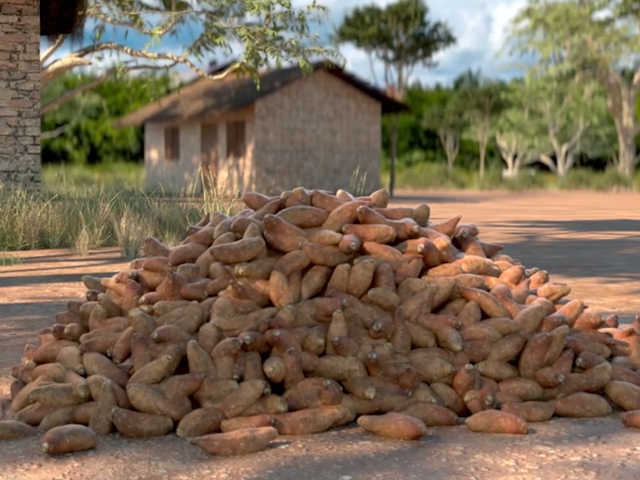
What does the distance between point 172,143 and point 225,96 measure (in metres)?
2.68

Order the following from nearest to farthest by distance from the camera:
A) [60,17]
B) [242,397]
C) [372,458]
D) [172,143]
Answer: [372,458] < [242,397] < [60,17] < [172,143]

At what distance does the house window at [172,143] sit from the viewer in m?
28.0

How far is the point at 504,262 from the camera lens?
169 inches

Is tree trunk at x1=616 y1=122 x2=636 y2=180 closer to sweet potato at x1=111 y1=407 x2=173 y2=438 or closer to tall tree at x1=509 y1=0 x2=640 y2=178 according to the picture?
tall tree at x1=509 y1=0 x2=640 y2=178

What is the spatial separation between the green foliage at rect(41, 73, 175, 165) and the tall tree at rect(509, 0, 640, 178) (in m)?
12.1

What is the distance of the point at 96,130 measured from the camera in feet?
113

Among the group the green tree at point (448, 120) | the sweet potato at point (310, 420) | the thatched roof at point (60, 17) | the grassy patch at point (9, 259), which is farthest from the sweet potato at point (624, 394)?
the green tree at point (448, 120)

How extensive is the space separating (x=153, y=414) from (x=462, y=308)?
1210mm

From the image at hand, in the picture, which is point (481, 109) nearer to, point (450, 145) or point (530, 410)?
point (450, 145)

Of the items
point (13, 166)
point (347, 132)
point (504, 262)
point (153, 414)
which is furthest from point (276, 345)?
point (347, 132)

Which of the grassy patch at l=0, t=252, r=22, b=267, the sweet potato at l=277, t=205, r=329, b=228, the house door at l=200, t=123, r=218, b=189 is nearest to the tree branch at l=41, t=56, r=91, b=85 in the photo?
the house door at l=200, t=123, r=218, b=189

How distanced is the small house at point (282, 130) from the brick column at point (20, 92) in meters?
9.17

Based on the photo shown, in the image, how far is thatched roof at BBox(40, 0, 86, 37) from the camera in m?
14.8

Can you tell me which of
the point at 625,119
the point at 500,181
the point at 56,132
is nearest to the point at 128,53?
the point at 56,132
